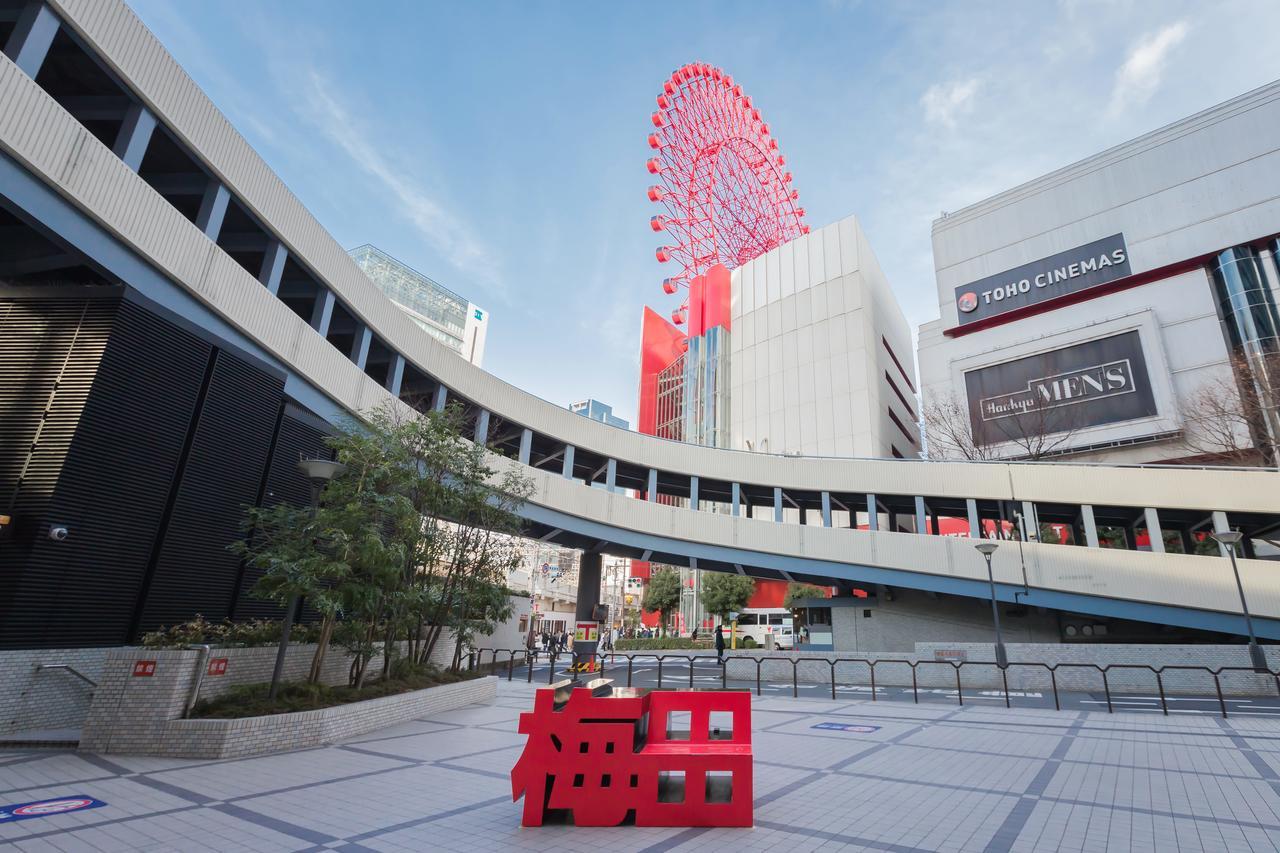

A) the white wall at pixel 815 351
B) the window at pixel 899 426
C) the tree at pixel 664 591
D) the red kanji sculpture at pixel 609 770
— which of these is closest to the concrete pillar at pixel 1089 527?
the white wall at pixel 815 351

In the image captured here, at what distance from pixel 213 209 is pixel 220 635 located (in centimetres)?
802

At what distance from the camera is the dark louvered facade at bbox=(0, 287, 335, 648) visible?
8930 mm

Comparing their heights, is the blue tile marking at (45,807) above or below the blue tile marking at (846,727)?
below

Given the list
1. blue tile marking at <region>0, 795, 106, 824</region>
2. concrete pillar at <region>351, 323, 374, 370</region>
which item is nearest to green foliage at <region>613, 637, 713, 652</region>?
concrete pillar at <region>351, 323, 374, 370</region>

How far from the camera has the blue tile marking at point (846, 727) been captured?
1009 cm

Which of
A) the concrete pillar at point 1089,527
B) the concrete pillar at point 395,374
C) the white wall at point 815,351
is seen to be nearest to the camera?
the concrete pillar at point 395,374

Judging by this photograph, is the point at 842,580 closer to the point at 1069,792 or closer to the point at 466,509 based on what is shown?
the point at 466,509

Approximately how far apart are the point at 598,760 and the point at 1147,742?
8679mm

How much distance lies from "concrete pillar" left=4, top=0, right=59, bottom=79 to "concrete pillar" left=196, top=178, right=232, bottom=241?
3.29 m

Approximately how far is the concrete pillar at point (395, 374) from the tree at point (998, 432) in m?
28.9

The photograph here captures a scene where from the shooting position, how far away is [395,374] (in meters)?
18.2

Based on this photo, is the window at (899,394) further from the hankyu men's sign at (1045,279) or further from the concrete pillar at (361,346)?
the concrete pillar at (361,346)

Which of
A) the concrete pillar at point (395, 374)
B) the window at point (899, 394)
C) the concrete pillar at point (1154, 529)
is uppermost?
the window at point (899, 394)

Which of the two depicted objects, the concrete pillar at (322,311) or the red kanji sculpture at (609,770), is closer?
the red kanji sculpture at (609,770)
